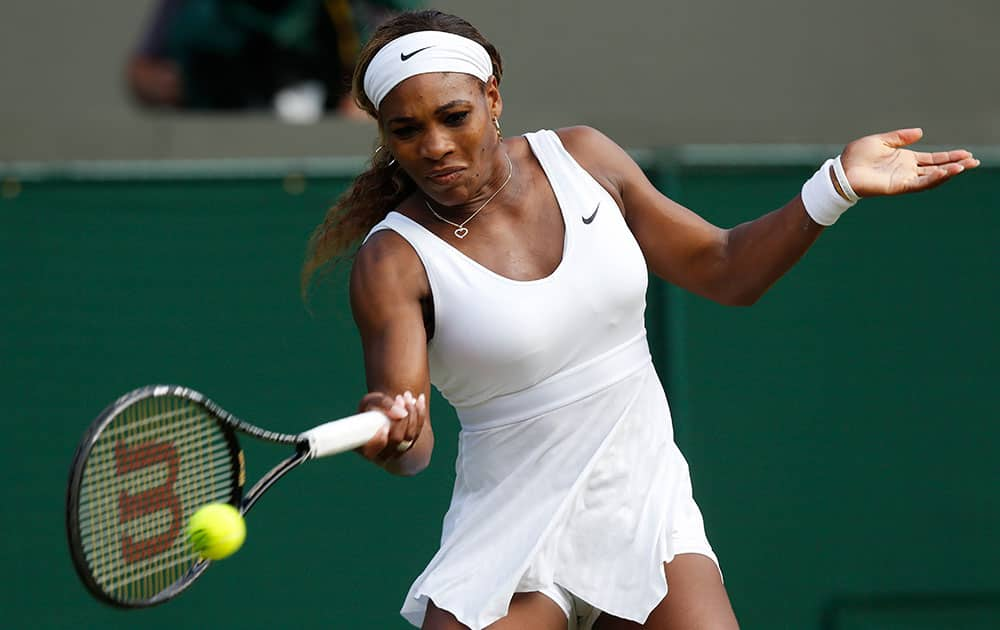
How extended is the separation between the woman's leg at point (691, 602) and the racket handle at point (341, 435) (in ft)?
2.08

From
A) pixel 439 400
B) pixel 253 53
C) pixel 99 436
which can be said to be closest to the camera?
pixel 99 436

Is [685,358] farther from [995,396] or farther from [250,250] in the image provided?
[250,250]

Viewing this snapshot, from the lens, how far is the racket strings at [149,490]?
2.49 metres

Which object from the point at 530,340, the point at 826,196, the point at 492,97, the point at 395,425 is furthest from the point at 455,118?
the point at 826,196

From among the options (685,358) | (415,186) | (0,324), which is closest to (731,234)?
(415,186)

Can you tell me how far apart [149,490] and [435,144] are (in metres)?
0.76

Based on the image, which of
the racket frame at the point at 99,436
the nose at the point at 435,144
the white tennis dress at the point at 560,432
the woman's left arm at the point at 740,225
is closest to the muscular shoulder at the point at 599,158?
the woman's left arm at the point at 740,225

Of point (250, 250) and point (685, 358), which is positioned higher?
point (250, 250)

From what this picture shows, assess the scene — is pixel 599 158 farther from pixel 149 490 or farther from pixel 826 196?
pixel 149 490

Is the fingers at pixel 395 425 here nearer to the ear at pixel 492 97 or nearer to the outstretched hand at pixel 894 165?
the ear at pixel 492 97

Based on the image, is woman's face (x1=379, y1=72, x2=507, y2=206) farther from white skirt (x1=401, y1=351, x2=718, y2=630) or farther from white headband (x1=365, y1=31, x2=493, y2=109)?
white skirt (x1=401, y1=351, x2=718, y2=630)

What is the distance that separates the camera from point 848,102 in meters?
6.15

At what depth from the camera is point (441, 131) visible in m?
2.82

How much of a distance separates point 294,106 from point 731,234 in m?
2.67
